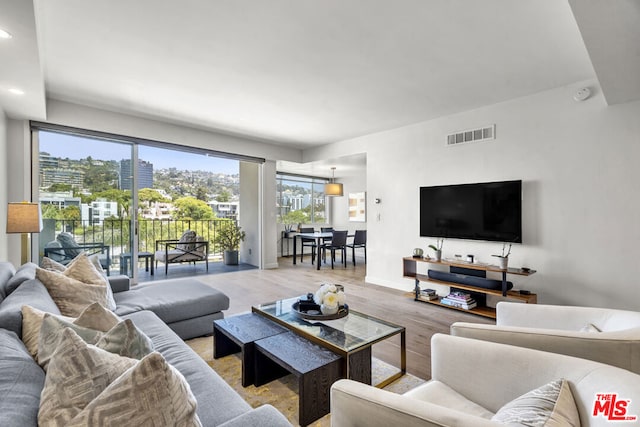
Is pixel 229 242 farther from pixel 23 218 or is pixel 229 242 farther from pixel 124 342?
pixel 124 342

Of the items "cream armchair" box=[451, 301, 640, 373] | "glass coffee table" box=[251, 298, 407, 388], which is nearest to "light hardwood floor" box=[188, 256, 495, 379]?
"glass coffee table" box=[251, 298, 407, 388]

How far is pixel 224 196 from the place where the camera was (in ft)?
25.6

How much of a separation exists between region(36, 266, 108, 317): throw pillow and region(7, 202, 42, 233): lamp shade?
1.33 m

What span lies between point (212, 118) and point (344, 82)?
2.30 m

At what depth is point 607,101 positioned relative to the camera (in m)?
2.96

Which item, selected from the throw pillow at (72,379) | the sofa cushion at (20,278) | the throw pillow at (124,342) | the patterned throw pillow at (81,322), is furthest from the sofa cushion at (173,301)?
the throw pillow at (72,379)

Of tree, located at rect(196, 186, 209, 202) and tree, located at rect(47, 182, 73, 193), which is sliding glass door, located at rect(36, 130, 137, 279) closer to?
tree, located at rect(47, 182, 73, 193)

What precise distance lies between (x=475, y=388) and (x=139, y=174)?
204 inches

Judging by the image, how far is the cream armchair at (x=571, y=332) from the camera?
45.9 inches

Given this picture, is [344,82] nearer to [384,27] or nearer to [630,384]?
[384,27]

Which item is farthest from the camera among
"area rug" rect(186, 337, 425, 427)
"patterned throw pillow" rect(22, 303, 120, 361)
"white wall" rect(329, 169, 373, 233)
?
"white wall" rect(329, 169, 373, 233)

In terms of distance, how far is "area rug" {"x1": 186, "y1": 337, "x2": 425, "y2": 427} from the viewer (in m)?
1.83

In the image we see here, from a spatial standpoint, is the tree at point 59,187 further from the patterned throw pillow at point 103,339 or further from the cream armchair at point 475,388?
the cream armchair at point 475,388

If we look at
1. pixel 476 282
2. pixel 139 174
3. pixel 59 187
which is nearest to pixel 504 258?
pixel 476 282
